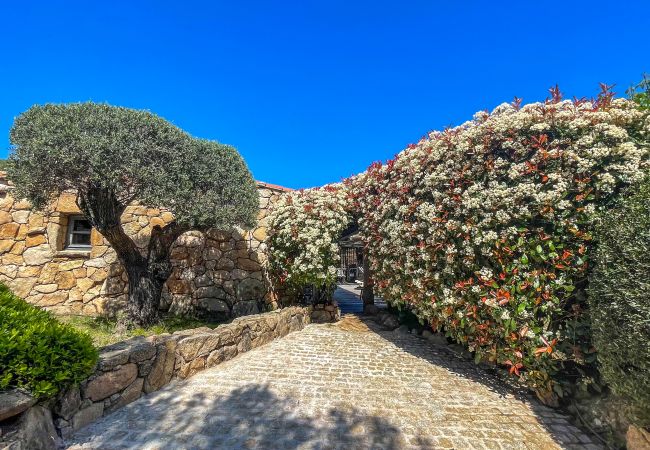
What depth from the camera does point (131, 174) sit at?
556cm

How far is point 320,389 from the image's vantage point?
420cm

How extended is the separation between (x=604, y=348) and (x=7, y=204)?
1270cm

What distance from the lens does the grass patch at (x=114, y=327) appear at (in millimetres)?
6000

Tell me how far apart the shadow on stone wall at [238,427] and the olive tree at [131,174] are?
3564mm

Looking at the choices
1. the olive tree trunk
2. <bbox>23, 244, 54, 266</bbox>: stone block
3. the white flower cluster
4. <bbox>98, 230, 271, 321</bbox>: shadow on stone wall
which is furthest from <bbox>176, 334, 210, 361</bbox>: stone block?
<bbox>23, 244, 54, 266</bbox>: stone block

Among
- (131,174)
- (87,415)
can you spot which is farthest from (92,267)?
(87,415)

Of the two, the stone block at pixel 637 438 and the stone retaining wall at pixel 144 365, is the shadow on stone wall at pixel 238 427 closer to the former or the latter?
the stone retaining wall at pixel 144 365

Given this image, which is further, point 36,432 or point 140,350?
point 140,350

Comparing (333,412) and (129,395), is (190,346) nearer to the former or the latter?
(129,395)

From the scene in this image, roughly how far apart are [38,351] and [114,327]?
15.8 ft

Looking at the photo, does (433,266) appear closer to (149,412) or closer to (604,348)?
(604,348)

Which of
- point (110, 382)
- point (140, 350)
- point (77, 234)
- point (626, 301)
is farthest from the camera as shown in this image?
point (77, 234)

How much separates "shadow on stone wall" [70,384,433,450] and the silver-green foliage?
3566mm

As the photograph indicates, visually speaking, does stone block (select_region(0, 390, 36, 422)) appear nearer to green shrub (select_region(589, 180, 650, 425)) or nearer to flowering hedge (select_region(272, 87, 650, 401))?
flowering hedge (select_region(272, 87, 650, 401))
